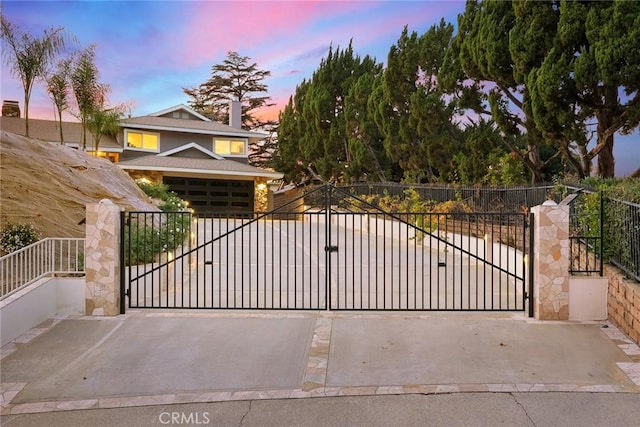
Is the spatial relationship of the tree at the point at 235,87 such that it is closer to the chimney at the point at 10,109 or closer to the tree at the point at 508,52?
the chimney at the point at 10,109

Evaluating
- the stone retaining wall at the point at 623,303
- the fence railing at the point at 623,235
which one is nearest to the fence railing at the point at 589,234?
the fence railing at the point at 623,235

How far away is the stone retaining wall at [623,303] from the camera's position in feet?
19.5

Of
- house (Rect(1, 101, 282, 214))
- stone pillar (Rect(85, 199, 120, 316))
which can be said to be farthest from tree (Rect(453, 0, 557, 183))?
house (Rect(1, 101, 282, 214))

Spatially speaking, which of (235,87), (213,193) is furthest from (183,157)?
(235,87)

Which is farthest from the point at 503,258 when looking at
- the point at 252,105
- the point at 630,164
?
the point at 252,105

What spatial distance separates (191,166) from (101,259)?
686 inches

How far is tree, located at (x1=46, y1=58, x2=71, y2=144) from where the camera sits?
18.0 metres

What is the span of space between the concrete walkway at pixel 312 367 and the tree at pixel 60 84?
46.5ft

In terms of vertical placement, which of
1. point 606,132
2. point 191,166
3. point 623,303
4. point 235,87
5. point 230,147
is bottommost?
point 623,303

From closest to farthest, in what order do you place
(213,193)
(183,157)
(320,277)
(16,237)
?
(16,237) < (320,277) < (213,193) < (183,157)

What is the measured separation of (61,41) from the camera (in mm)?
13445

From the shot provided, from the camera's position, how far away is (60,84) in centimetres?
1831

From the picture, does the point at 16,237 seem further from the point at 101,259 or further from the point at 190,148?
the point at 190,148

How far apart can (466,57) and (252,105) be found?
32.1m
